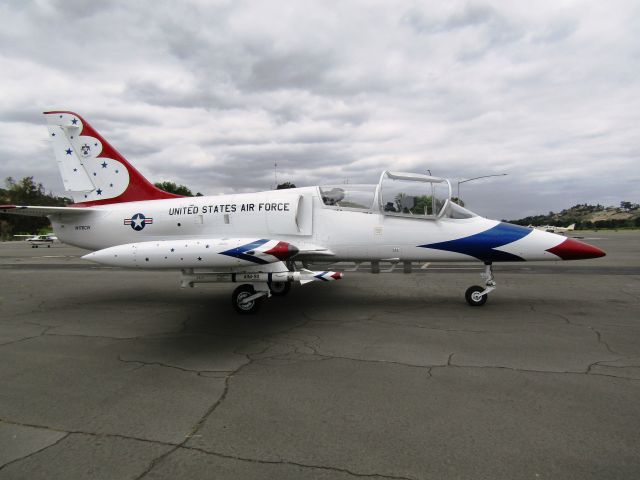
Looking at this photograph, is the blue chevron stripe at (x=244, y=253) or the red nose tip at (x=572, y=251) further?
the red nose tip at (x=572, y=251)

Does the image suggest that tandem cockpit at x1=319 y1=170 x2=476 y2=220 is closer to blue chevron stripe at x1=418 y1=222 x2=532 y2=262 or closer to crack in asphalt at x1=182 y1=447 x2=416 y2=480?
blue chevron stripe at x1=418 y1=222 x2=532 y2=262

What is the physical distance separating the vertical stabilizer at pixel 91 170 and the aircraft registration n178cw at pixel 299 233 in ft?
1.54

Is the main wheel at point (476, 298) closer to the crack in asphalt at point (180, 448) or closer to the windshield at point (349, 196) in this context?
the windshield at point (349, 196)

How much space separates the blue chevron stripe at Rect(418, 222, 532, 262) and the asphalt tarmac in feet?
3.64

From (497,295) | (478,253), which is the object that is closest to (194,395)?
(478,253)

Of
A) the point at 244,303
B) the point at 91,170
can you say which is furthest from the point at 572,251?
the point at 91,170

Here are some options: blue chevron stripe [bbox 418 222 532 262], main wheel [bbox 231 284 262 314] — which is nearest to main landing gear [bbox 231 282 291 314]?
main wheel [bbox 231 284 262 314]

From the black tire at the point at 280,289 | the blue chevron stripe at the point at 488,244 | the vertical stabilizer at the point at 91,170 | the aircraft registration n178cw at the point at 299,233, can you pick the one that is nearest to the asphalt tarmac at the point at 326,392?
the aircraft registration n178cw at the point at 299,233

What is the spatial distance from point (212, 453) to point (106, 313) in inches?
265

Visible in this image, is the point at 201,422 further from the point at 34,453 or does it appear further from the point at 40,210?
the point at 40,210

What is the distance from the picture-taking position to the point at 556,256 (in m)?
7.93

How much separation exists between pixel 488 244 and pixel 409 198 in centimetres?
184

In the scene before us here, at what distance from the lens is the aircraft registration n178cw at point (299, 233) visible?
7414 mm

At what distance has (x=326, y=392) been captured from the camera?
4.21 metres
